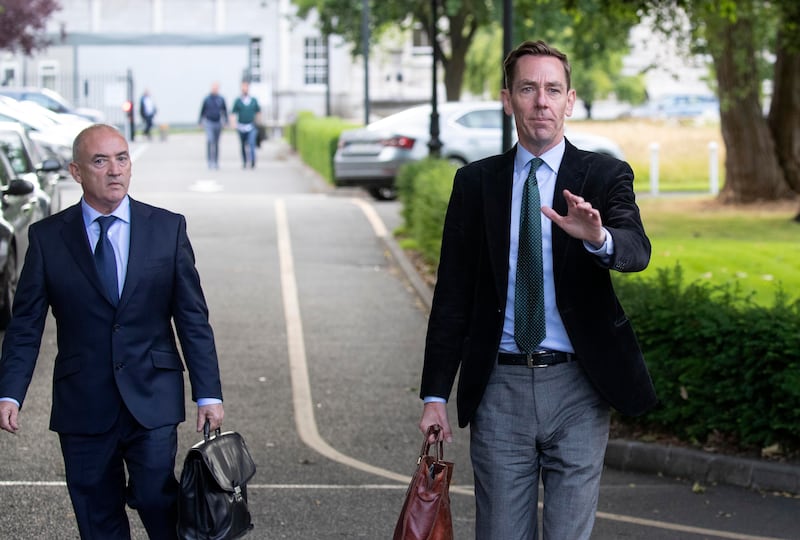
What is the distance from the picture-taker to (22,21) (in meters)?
53.1

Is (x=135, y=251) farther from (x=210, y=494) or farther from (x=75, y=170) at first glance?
(x=210, y=494)

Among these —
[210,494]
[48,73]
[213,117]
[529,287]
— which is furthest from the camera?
[48,73]

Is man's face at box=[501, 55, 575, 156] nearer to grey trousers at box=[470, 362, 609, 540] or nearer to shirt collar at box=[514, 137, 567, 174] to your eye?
shirt collar at box=[514, 137, 567, 174]

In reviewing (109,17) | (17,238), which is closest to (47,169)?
(17,238)

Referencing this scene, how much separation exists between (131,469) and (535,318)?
4.66ft

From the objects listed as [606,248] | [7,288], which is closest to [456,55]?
[7,288]

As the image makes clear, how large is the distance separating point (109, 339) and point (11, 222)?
806 cm

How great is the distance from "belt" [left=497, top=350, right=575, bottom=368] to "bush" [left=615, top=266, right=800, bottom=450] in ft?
12.1

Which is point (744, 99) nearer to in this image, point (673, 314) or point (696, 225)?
point (696, 225)

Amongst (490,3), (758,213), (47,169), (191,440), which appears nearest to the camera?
(191,440)

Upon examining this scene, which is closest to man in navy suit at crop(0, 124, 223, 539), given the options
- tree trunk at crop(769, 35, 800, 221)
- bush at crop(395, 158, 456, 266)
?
bush at crop(395, 158, 456, 266)

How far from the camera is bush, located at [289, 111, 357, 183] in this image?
94.0ft

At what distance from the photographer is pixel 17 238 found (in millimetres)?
12523

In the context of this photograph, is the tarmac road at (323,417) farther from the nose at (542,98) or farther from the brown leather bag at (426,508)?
the nose at (542,98)
